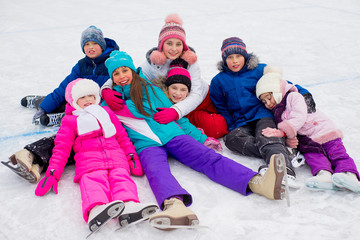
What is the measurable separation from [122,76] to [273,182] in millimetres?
1299

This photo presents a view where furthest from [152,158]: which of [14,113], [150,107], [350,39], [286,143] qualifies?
[350,39]

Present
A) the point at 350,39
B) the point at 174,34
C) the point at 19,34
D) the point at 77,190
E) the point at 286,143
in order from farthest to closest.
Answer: the point at 19,34 → the point at 350,39 → the point at 174,34 → the point at 286,143 → the point at 77,190

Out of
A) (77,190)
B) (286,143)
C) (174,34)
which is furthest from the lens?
(174,34)

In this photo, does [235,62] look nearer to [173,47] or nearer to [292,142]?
[173,47]

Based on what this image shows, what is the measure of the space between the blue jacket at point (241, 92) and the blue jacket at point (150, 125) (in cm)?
35

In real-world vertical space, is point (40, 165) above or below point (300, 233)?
above

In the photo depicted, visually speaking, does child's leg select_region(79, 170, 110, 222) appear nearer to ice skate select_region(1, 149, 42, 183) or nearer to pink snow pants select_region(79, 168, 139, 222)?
pink snow pants select_region(79, 168, 139, 222)

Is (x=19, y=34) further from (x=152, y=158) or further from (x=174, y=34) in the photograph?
(x=152, y=158)

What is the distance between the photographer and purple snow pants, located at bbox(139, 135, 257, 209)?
2029 millimetres

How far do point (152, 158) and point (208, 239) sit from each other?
70cm

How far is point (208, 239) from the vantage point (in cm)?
177

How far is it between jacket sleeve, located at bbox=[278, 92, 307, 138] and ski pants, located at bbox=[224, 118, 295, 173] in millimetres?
83

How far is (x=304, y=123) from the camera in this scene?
8.08 feet

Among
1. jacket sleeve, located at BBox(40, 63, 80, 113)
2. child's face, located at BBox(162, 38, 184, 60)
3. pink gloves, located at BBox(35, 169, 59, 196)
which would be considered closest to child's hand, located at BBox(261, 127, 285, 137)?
child's face, located at BBox(162, 38, 184, 60)
